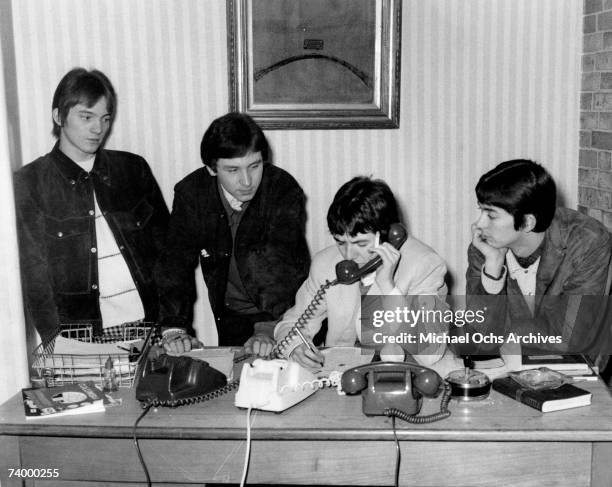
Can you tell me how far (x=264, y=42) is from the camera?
307 cm

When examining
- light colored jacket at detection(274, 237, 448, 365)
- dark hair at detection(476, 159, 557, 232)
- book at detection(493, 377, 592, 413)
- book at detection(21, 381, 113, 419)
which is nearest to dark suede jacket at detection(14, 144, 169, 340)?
light colored jacket at detection(274, 237, 448, 365)

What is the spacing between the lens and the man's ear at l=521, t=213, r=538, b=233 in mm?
2340

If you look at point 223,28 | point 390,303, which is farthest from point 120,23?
point 390,303

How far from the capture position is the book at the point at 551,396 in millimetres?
1727

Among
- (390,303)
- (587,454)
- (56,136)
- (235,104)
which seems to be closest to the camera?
(587,454)

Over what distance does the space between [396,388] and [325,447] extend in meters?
0.20

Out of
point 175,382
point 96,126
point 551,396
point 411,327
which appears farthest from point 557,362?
point 96,126

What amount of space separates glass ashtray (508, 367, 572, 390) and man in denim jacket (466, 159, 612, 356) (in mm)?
413

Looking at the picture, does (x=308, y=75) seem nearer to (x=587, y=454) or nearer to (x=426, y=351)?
(x=426, y=351)

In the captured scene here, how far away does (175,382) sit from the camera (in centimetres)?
180

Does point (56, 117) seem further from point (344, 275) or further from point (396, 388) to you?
point (396, 388)

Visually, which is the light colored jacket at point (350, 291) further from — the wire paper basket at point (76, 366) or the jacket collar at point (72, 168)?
the jacket collar at point (72, 168)

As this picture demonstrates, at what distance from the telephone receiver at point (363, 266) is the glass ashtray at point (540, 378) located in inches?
20.0

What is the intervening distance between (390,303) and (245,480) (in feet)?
2.53
